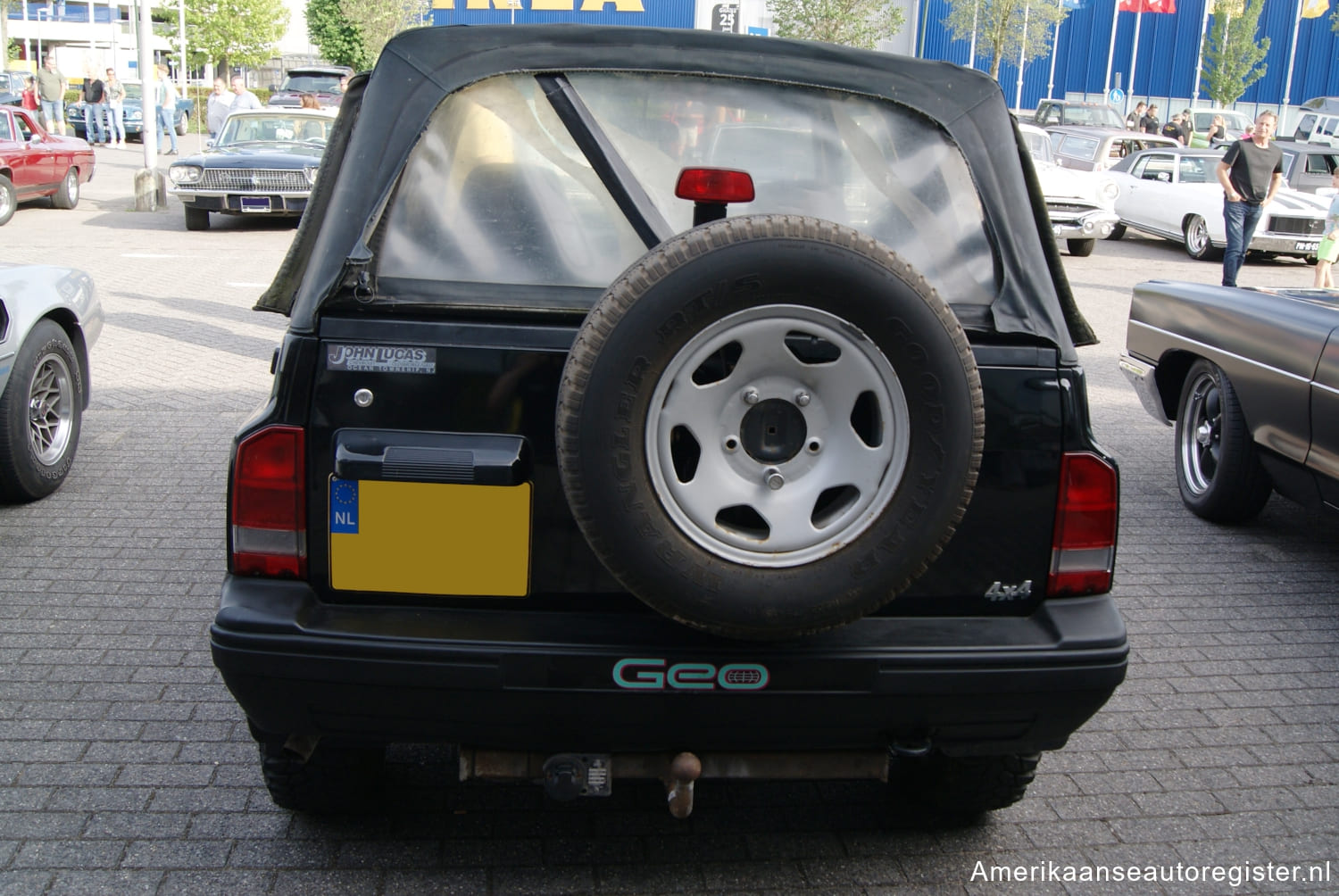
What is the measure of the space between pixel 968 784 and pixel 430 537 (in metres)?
1.52

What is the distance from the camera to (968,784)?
120 inches

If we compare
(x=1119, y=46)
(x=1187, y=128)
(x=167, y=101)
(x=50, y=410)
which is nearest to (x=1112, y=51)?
(x=1119, y=46)

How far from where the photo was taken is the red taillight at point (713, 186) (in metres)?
2.50

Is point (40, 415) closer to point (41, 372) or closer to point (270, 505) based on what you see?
point (41, 372)

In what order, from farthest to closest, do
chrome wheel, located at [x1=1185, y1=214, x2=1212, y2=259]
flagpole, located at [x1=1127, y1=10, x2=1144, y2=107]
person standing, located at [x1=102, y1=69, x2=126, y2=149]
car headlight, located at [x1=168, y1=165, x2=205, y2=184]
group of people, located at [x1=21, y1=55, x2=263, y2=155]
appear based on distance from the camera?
flagpole, located at [x1=1127, y1=10, x2=1144, y2=107] → person standing, located at [x1=102, y1=69, x2=126, y2=149] → group of people, located at [x1=21, y1=55, x2=263, y2=155] → chrome wheel, located at [x1=1185, y1=214, x2=1212, y2=259] → car headlight, located at [x1=168, y1=165, x2=205, y2=184]

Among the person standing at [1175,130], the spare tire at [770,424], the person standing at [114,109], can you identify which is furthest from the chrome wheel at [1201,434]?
the person standing at [114,109]

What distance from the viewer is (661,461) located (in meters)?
2.28

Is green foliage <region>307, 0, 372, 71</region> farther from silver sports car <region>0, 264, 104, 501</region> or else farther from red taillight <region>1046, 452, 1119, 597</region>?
red taillight <region>1046, 452, 1119, 597</region>

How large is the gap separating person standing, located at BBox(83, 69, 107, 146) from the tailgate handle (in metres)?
34.5

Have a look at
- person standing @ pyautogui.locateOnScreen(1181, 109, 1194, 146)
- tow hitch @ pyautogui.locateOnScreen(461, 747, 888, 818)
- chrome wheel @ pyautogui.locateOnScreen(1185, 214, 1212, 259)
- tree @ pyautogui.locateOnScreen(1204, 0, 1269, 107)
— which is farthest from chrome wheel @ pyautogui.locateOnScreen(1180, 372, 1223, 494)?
tree @ pyautogui.locateOnScreen(1204, 0, 1269, 107)

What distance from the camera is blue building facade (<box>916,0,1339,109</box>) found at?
158 feet

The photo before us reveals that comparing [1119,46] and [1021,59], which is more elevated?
[1119,46]

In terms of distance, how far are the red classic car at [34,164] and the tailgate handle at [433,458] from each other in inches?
643

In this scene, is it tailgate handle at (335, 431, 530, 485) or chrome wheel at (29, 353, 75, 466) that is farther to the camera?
A: chrome wheel at (29, 353, 75, 466)
